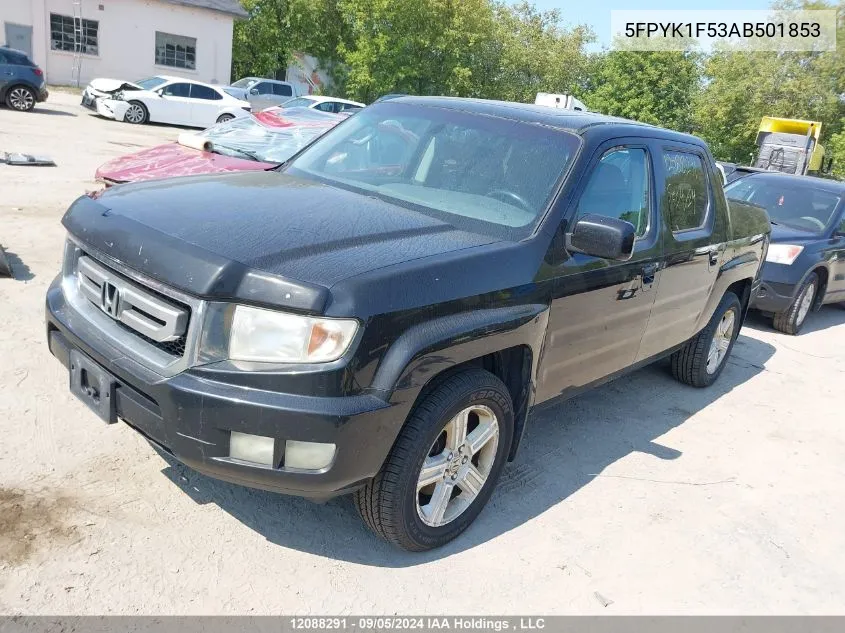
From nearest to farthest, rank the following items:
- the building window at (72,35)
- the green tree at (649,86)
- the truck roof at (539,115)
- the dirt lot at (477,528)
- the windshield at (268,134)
A: the dirt lot at (477,528) < the truck roof at (539,115) < the windshield at (268,134) < the building window at (72,35) < the green tree at (649,86)

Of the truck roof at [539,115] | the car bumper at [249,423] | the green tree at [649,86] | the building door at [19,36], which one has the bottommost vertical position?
the car bumper at [249,423]

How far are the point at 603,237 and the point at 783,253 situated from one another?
564 cm

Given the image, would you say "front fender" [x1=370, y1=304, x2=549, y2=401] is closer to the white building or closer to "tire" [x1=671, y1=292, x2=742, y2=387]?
"tire" [x1=671, y1=292, x2=742, y2=387]

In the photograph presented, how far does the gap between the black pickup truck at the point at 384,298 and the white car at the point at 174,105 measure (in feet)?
60.0

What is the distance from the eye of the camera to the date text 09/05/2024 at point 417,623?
2.76 m

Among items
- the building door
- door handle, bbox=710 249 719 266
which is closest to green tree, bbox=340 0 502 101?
the building door

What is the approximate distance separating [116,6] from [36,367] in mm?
29356

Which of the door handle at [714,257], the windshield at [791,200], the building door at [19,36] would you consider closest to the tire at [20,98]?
the building door at [19,36]

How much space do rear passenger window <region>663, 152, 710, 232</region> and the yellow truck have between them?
798 inches

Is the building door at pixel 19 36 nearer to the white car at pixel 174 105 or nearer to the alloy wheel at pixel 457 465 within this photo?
the white car at pixel 174 105

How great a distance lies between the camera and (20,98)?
61.0 feet

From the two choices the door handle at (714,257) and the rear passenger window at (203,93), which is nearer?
the door handle at (714,257)

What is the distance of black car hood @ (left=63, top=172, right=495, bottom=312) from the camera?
2.60 meters

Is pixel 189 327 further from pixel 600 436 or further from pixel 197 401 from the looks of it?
pixel 600 436
